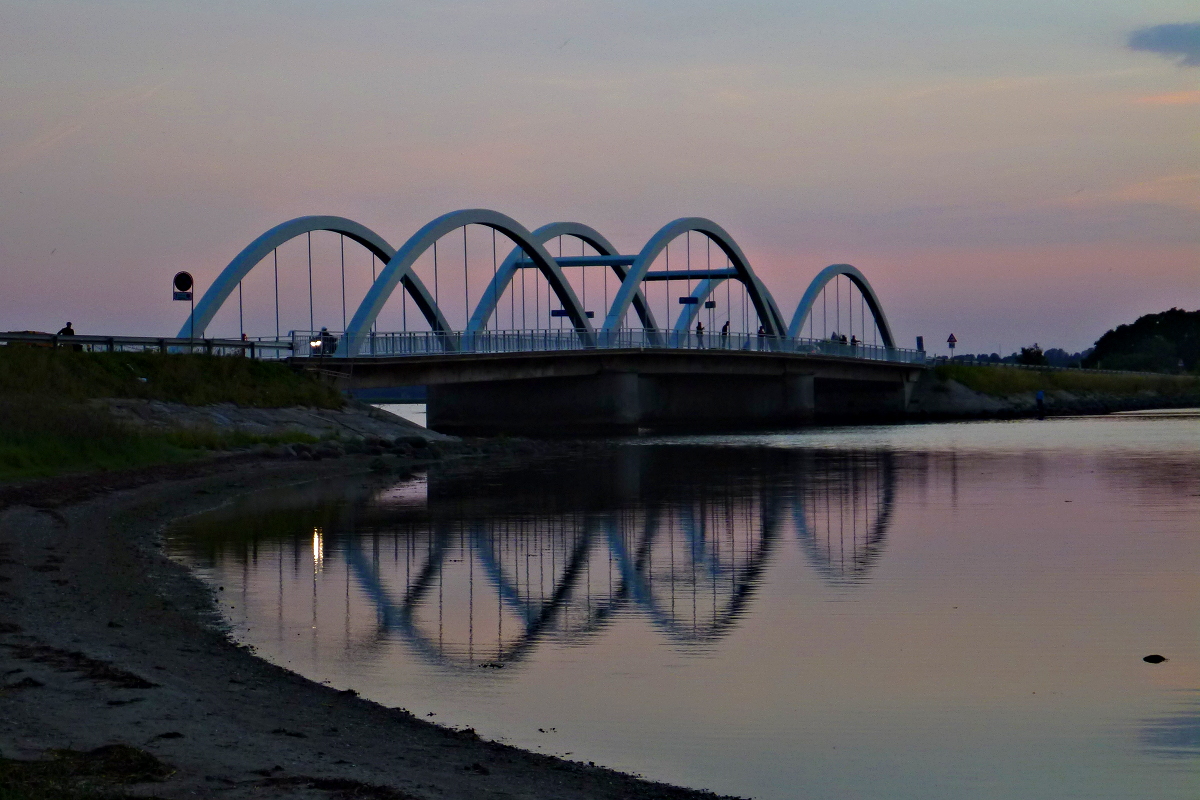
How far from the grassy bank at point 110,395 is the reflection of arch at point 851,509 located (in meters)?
13.1

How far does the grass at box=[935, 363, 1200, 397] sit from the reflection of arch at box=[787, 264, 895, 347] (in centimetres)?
608

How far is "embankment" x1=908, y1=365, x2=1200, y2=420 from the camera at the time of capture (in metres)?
102

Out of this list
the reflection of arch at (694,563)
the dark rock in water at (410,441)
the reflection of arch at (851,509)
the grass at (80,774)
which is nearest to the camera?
the grass at (80,774)

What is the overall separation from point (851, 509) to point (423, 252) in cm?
3573

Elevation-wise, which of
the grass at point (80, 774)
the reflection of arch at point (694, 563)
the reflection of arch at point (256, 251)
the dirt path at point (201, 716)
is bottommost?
the reflection of arch at point (694, 563)

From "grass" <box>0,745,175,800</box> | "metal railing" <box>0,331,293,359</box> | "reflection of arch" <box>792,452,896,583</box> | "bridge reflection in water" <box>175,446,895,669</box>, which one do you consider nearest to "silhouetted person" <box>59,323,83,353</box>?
"metal railing" <box>0,331,293,359</box>

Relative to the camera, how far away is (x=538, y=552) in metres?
19.7

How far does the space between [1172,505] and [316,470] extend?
63.2 ft

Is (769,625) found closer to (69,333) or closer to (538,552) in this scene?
(538,552)

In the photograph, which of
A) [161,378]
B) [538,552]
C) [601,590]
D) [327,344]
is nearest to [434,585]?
[601,590]

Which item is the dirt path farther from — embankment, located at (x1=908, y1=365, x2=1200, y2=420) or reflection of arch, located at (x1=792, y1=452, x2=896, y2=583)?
embankment, located at (x1=908, y1=365, x2=1200, y2=420)

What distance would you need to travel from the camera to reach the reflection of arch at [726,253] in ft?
247

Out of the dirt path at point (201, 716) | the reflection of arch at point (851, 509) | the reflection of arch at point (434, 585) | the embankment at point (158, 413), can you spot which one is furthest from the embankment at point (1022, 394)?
the dirt path at point (201, 716)

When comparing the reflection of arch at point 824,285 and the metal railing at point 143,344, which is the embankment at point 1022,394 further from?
the metal railing at point 143,344
